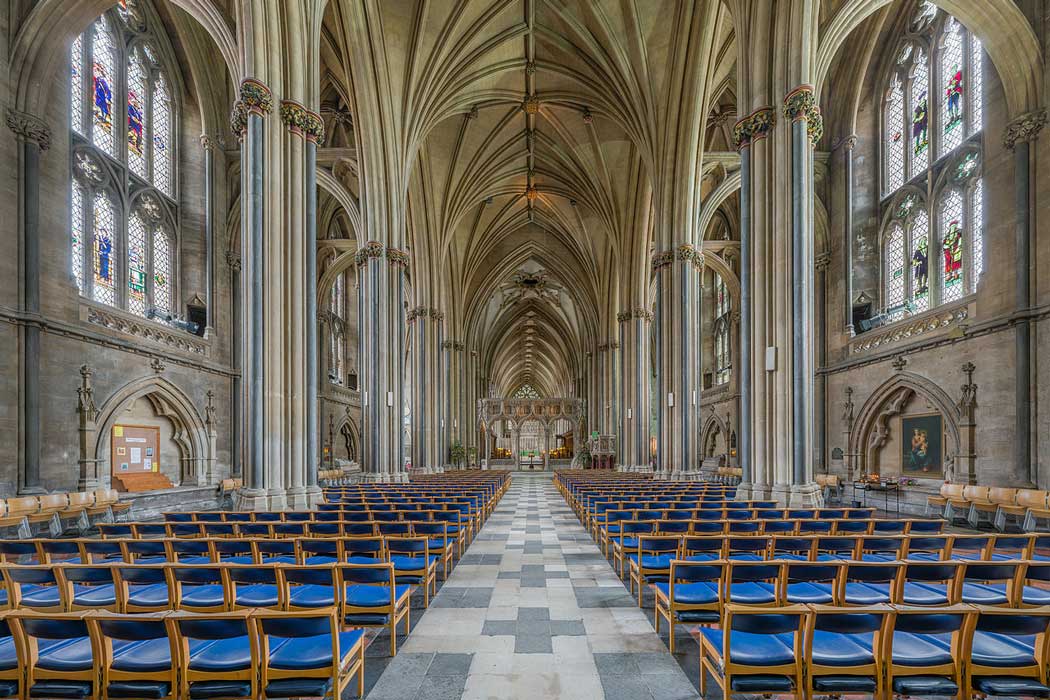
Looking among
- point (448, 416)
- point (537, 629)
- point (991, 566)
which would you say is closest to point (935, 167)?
point (991, 566)

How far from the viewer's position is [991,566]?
425 cm

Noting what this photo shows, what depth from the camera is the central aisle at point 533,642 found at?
406 centimetres

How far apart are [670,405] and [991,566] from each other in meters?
17.8

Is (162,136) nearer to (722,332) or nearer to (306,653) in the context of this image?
(306,653)

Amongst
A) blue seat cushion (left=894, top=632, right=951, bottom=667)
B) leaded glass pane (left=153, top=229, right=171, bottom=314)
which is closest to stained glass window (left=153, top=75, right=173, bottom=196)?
leaded glass pane (left=153, top=229, right=171, bottom=314)

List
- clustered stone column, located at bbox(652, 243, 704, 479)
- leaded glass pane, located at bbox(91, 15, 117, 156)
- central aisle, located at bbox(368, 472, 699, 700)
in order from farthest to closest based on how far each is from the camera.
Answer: clustered stone column, located at bbox(652, 243, 704, 479) → leaded glass pane, located at bbox(91, 15, 117, 156) → central aisle, located at bbox(368, 472, 699, 700)

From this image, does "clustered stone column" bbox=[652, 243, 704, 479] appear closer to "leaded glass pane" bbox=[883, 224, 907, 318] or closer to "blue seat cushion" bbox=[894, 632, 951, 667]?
"leaded glass pane" bbox=[883, 224, 907, 318]

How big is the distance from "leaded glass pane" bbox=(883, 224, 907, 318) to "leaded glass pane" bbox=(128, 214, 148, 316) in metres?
25.1

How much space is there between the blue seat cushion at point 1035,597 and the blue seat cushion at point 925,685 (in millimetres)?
1993

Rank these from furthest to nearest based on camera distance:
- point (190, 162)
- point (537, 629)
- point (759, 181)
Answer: point (190, 162), point (759, 181), point (537, 629)

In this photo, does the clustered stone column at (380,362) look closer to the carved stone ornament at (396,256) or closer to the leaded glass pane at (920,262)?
the carved stone ornament at (396,256)

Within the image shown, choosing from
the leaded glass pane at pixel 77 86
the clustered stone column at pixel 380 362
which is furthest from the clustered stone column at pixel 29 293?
the clustered stone column at pixel 380 362

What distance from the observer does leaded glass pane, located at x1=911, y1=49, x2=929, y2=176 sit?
18.0 meters

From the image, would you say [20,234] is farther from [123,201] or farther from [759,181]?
[759,181]
